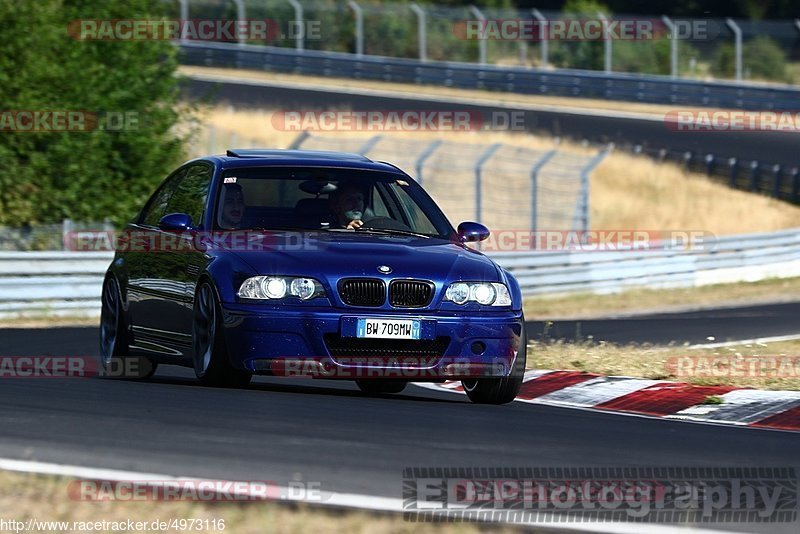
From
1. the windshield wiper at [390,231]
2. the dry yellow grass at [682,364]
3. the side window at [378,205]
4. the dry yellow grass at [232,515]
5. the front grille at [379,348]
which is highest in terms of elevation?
the side window at [378,205]

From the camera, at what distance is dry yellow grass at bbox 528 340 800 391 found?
1091 centimetres

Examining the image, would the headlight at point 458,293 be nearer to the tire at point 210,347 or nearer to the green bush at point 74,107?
the tire at point 210,347

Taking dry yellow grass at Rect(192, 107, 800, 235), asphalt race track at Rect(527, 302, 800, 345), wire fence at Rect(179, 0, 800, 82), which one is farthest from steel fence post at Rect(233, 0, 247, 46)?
asphalt race track at Rect(527, 302, 800, 345)

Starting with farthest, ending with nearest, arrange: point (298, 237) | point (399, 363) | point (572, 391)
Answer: point (572, 391) < point (298, 237) < point (399, 363)

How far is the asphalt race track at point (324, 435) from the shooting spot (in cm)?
626

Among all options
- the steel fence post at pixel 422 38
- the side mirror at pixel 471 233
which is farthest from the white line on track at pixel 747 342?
the steel fence post at pixel 422 38

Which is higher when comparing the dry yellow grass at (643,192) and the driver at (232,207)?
the driver at (232,207)

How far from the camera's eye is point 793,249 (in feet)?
88.7

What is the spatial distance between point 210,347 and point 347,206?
133 cm

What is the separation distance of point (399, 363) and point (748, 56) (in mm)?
40833

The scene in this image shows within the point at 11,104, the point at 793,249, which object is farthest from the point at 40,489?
the point at 793,249

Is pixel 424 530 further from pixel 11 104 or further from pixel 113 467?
pixel 11 104

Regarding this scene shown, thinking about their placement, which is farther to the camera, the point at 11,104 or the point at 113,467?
the point at 11,104

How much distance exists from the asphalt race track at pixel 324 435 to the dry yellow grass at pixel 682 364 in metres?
2.09
